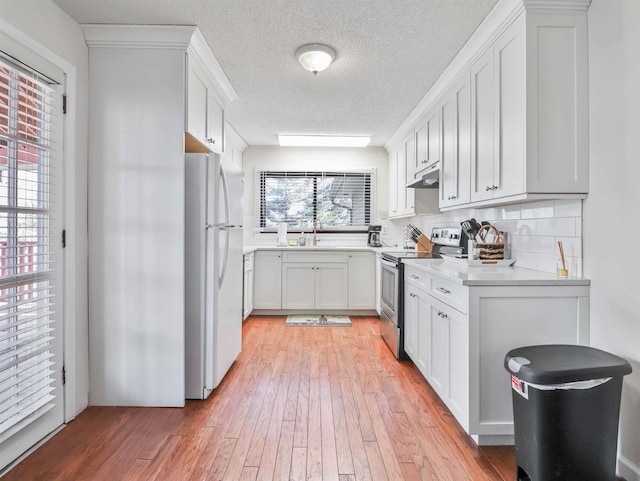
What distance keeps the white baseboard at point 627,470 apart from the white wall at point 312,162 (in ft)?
12.1

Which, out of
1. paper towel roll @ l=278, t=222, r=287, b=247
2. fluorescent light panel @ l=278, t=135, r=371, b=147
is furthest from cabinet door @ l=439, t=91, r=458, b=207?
paper towel roll @ l=278, t=222, r=287, b=247

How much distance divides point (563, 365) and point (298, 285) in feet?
11.1

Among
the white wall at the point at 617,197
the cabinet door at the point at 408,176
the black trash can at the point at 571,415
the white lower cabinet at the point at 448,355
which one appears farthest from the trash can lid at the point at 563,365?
the cabinet door at the point at 408,176

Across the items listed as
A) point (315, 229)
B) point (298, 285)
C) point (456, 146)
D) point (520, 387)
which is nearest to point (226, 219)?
point (456, 146)

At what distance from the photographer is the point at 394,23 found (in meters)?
2.08

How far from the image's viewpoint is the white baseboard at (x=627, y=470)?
150 cm

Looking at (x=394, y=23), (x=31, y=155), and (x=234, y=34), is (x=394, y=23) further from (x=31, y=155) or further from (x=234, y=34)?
(x=31, y=155)

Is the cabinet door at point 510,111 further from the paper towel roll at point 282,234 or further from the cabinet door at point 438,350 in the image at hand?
the paper towel roll at point 282,234

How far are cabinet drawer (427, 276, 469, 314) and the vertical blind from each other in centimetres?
220

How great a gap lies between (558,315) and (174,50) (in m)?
2.68

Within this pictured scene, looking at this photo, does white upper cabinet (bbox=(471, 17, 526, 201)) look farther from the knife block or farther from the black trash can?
the knife block

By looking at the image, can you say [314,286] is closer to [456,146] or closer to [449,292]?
[456,146]

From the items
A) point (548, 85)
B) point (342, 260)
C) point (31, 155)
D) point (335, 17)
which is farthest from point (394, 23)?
point (342, 260)

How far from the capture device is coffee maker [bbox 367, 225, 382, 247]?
15.8ft
